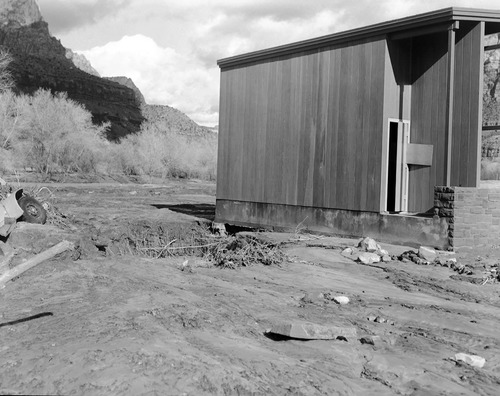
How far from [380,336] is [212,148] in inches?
2449

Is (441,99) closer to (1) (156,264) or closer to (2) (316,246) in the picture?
(2) (316,246)

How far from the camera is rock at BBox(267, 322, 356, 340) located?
Answer: 6.99 metres

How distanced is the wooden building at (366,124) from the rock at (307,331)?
7.14m

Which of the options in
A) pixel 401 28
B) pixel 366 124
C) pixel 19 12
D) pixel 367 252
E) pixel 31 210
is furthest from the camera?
pixel 19 12

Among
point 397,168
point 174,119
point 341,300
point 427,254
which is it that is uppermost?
point 174,119

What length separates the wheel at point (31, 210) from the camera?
55.6 ft

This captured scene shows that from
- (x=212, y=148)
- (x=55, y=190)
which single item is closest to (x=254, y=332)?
(x=55, y=190)

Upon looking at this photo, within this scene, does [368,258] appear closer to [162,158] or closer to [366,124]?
[366,124]

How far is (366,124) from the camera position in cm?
1509

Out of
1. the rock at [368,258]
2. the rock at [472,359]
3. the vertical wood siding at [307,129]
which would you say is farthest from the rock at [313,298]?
the vertical wood siding at [307,129]

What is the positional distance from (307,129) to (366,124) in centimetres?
191

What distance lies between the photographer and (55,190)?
35.6 m

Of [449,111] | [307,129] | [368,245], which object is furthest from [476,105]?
[307,129]

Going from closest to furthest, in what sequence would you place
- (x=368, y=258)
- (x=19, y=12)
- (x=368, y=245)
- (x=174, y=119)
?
(x=368, y=258), (x=368, y=245), (x=174, y=119), (x=19, y=12)
